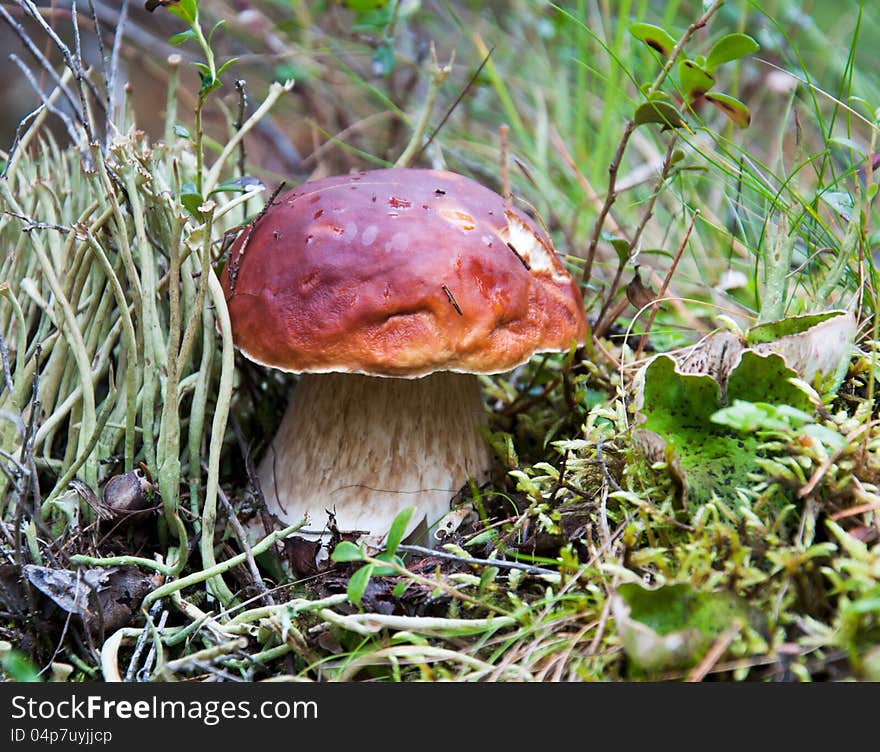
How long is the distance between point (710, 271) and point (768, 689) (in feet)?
5.23

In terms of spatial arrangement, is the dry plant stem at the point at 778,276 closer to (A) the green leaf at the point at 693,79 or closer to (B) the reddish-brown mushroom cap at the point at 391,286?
(A) the green leaf at the point at 693,79

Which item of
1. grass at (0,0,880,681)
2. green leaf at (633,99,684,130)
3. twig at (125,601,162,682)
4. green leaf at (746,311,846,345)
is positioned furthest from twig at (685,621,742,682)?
green leaf at (633,99,684,130)

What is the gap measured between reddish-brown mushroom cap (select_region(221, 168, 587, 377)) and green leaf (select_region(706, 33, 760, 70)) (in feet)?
1.57

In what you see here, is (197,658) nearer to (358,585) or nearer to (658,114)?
(358,585)

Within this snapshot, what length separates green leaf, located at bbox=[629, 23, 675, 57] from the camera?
135 cm

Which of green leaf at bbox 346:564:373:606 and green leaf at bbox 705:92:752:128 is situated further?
green leaf at bbox 705:92:752:128

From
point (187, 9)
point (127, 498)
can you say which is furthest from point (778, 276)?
point (127, 498)

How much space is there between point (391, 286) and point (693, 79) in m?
0.69

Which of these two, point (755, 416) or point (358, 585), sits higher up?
point (755, 416)

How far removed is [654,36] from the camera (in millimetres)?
1376

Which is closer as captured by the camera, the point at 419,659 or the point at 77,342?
the point at 419,659

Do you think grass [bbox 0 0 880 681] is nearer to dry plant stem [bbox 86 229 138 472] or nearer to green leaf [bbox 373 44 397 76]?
dry plant stem [bbox 86 229 138 472]

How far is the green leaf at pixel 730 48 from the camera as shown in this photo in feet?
4.16

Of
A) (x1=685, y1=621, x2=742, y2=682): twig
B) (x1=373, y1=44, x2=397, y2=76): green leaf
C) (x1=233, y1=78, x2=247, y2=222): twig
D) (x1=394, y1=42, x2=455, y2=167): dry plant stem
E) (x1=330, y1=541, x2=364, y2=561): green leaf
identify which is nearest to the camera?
(x1=685, y1=621, x2=742, y2=682): twig
